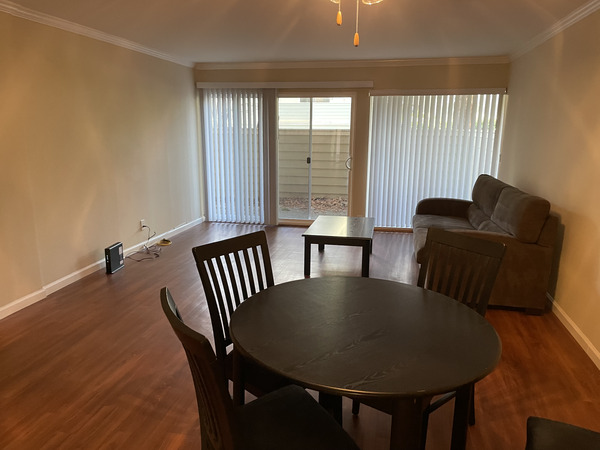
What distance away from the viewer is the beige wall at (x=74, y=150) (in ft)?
10.5

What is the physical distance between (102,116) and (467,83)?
436 cm

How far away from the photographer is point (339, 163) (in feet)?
19.9

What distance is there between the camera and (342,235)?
13.1 ft

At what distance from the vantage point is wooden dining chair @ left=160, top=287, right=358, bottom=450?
1047mm

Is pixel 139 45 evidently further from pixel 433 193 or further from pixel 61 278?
pixel 433 193

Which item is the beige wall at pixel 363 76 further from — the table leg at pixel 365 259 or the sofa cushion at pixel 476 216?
the table leg at pixel 365 259

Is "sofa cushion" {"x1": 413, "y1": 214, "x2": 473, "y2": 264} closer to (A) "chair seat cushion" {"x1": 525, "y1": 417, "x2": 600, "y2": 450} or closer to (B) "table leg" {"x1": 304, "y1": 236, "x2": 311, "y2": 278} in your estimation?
(B) "table leg" {"x1": 304, "y1": 236, "x2": 311, "y2": 278}

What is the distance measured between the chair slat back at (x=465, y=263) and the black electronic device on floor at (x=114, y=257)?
3.10 metres

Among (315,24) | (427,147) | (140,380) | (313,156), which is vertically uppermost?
(315,24)

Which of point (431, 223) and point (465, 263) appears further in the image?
point (431, 223)

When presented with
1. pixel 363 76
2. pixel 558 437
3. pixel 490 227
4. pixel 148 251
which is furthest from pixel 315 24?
pixel 558 437

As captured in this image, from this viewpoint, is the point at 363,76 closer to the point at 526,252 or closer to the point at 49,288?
the point at 526,252

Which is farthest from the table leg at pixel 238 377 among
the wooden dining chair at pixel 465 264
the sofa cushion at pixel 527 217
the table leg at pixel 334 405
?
the sofa cushion at pixel 527 217

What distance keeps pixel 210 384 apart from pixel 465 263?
144 centimetres
